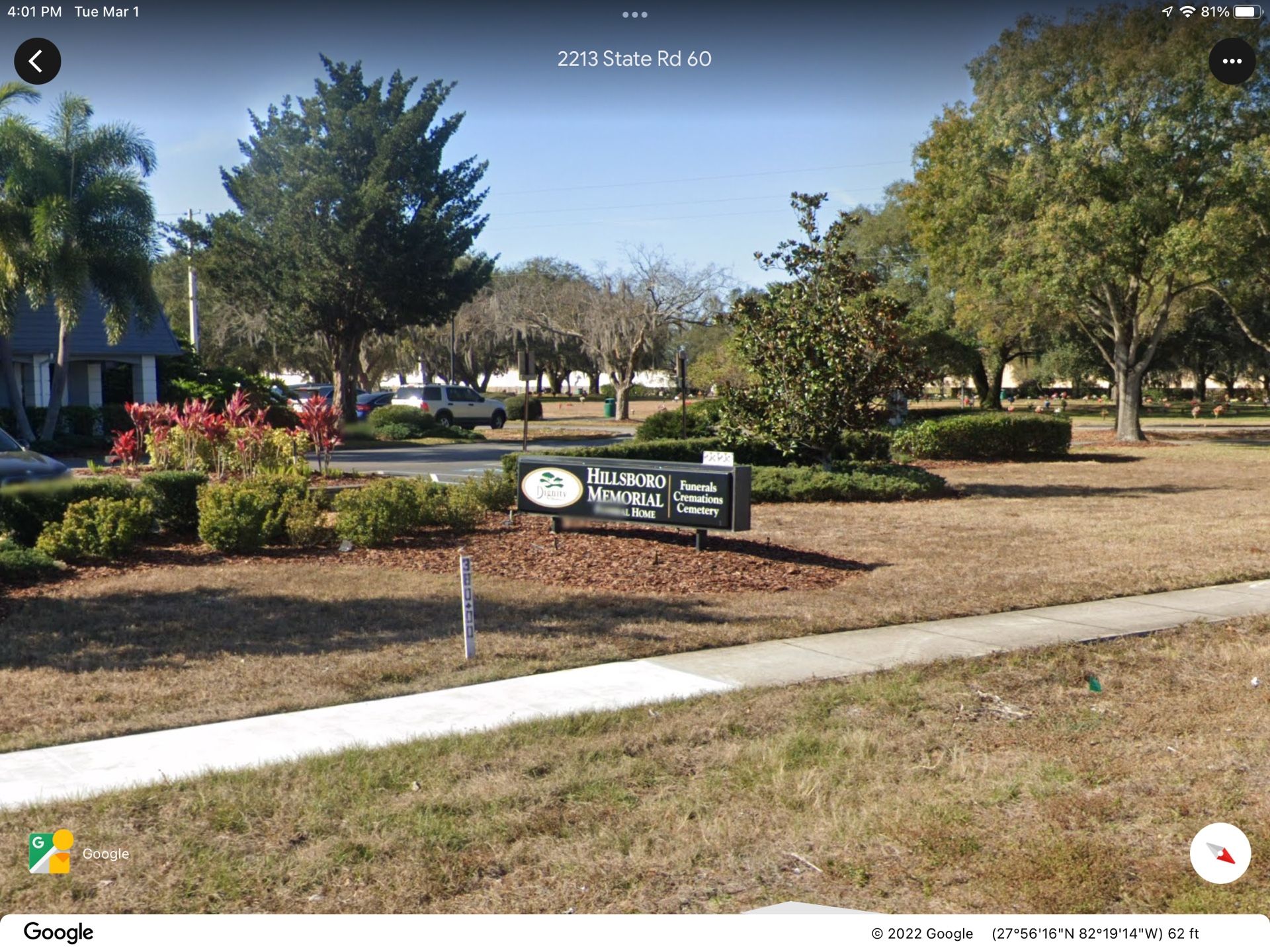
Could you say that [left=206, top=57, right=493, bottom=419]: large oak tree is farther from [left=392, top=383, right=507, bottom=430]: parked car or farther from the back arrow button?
the back arrow button

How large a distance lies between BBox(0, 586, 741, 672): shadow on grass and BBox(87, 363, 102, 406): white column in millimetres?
25664

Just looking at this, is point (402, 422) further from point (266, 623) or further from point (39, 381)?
point (266, 623)

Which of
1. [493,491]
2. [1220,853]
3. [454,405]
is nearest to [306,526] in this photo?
[493,491]

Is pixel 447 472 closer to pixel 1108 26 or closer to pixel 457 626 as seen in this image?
pixel 457 626

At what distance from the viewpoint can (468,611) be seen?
24.0 ft

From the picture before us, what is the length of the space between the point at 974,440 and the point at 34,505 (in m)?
20.4

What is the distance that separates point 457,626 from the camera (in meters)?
8.58

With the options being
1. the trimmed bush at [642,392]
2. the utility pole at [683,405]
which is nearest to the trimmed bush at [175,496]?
the utility pole at [683,405]

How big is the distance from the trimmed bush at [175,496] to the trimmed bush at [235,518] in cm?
55

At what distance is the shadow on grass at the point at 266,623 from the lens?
7.81 meters

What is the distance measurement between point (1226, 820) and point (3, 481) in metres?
10.3

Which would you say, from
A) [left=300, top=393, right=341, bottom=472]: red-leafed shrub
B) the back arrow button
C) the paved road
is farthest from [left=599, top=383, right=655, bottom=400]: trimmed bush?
the back arrow button

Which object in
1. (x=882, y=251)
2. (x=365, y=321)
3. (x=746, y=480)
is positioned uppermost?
(x=882, y=251)

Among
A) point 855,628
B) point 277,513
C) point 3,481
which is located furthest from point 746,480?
point 3,481
